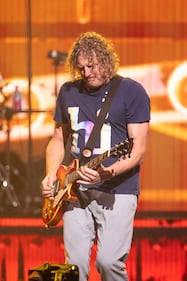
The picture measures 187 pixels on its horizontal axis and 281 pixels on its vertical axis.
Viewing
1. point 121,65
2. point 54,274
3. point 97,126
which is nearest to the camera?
point 54,274

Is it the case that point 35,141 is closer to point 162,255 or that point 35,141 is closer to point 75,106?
point 162,255

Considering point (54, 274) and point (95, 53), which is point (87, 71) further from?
point (54, 274)

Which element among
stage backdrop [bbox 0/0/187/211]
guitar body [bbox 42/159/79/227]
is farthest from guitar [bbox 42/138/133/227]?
stage backdrop [bbox 0/0/187/211]

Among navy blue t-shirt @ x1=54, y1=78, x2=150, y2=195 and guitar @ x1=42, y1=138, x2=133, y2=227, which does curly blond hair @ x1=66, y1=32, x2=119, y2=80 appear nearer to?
navy blue t-shirt @ x1=54, y1=78, x2=150, y2=195

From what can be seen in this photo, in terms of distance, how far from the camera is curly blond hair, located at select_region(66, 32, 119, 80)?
4.08 metres

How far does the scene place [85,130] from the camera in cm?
411

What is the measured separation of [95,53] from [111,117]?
37cm

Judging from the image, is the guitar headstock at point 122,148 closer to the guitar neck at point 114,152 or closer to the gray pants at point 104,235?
the guitar neck at point 114,152

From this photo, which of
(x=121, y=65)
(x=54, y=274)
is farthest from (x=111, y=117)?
(x=121, y=65)

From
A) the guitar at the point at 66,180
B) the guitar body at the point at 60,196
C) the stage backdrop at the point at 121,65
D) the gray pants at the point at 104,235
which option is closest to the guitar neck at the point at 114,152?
the guitar at the point at 66,180

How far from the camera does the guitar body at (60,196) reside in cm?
407

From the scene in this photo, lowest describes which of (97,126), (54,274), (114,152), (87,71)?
(54,274)

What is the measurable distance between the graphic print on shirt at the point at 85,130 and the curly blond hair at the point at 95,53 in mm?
244

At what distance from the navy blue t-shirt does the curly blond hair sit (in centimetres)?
9
